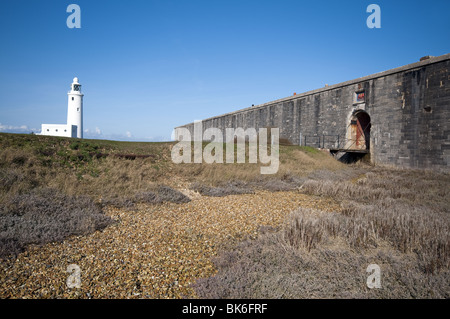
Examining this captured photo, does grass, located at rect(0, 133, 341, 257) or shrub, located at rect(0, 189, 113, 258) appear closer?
shrub, located at rect(0, 189, 113, 258)

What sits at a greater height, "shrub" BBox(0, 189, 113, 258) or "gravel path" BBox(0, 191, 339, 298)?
"shrub" BBox(0, 189, 113, 258)

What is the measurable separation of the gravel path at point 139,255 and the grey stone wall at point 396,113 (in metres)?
12.9

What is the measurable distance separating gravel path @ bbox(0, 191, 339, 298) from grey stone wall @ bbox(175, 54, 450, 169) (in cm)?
1293

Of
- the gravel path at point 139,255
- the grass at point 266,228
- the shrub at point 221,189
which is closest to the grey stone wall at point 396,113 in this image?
the grass at point 266,228

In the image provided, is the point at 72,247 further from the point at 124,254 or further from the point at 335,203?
the point at 335,203

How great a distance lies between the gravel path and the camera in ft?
10.1

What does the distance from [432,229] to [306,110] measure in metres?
21.4

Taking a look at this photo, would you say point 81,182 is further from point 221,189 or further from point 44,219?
point 221,189

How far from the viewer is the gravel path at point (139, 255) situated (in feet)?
10.1

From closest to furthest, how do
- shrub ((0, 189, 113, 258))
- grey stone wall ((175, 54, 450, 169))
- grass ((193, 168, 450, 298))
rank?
grass ((193, 168, 450, 298)) < shrub ((0, 189, 113, 258)) < grey stone wall ((175, 54, 450, 169))

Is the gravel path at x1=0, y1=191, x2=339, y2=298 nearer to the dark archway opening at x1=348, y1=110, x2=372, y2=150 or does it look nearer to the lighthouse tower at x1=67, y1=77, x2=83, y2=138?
the dark archway opening at x1=348, y1=110, x2=372, y2=150

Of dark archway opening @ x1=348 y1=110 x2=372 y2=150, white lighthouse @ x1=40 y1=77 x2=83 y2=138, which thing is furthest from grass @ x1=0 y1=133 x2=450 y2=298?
white lighthouse @ x1=40 y1=77 x2=83 y2=138

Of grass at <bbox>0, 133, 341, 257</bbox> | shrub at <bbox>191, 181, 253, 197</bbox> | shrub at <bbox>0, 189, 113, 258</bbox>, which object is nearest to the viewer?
shrub at <bbox>0, 189, 113, 258</bbox>

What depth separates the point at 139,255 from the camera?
4.00m
